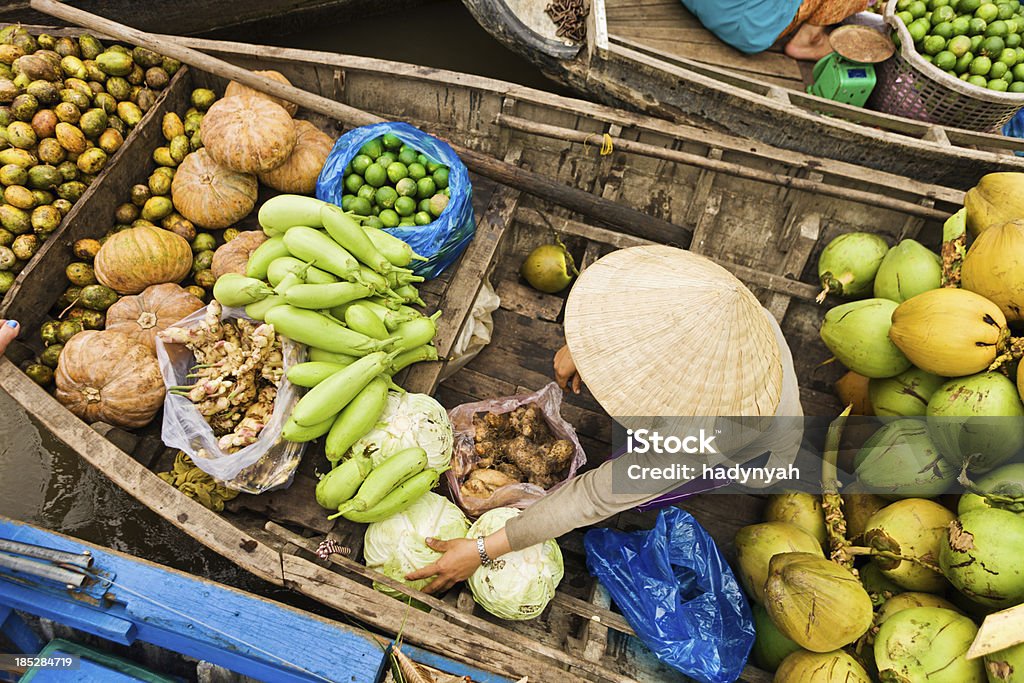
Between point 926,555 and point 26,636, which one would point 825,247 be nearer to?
point 926,555

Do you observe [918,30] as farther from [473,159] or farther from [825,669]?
[825,669]

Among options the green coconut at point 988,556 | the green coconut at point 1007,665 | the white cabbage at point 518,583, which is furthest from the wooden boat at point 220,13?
the green coconut at point 1007,665

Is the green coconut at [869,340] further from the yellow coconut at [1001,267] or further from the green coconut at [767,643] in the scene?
the green coconut at [767,643]

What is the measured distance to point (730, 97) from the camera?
3.09m

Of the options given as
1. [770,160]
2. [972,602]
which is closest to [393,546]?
[972,602]

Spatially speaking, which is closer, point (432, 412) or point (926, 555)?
point (926, 555)

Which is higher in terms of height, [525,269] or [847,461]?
[525,269]

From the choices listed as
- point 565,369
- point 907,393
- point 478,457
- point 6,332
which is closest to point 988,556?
point 907,393

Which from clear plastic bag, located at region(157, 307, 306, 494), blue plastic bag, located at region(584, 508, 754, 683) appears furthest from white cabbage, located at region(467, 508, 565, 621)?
clear plastic bag, located at region(157, 307, 306, 494)

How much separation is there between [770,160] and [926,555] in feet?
6.67

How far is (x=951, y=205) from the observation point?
300 centimetres

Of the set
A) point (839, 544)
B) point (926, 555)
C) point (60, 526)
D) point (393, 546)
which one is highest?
point (926, 555)

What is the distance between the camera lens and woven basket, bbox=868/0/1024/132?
3.23m

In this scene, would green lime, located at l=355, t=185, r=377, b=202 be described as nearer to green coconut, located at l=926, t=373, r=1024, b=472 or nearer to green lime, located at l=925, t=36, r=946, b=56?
green coconut, located at l=926, t=373, r=1024, b=472
